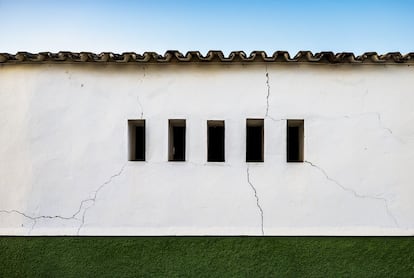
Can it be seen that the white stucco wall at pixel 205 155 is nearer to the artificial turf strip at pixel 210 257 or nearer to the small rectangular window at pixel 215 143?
the artificial turf strip at pixel 210 257

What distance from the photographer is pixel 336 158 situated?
15.5ft

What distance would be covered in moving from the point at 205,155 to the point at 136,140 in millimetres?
1336

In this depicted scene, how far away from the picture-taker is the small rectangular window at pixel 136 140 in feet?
16.3

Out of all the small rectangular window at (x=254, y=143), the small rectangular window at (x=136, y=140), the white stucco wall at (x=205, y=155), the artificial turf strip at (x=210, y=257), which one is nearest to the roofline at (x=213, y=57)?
the white stucco wall at (x=205, y=155)

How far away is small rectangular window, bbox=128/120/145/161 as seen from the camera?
496cm

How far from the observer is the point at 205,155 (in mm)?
4793

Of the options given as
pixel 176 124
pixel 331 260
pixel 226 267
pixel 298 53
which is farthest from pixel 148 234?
pixel 298 53

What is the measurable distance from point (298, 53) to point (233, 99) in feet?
4.05

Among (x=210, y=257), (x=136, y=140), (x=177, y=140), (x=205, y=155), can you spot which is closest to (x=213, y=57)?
(x=205, y=155)

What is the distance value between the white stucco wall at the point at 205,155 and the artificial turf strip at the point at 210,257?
169 mm

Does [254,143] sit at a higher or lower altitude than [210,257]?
higher

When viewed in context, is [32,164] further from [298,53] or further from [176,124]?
[298,53]

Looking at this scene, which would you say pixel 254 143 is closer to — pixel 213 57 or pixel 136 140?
pixel 213 57

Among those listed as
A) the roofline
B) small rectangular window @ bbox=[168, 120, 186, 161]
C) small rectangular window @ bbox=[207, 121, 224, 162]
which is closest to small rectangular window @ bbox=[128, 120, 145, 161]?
small rectangular window @ bbox=[168, 120, 186, 161]
